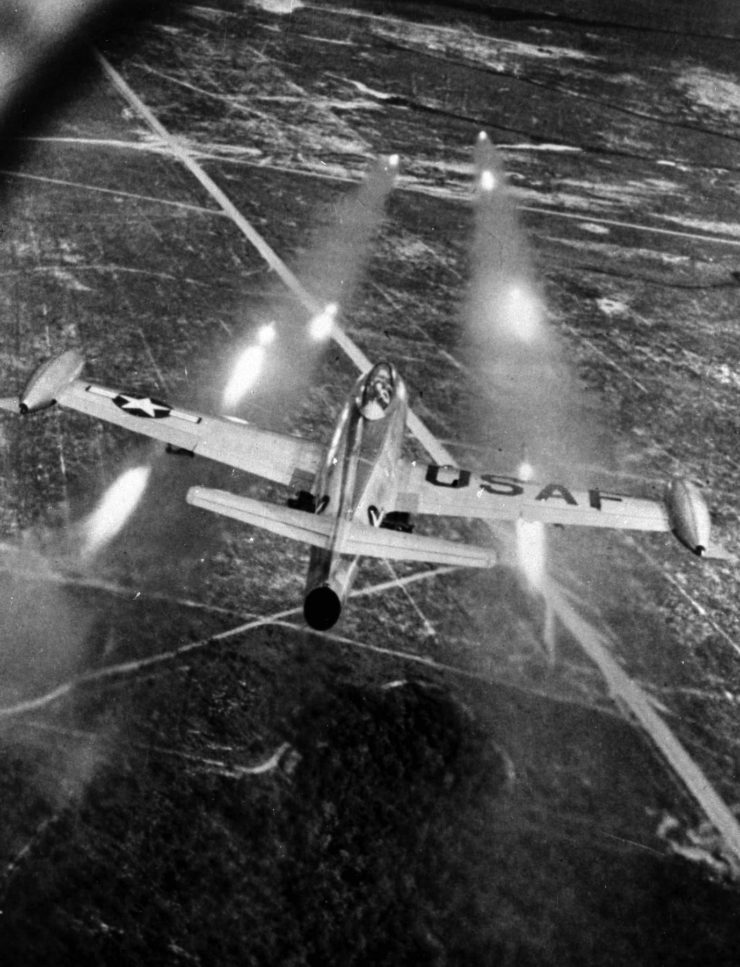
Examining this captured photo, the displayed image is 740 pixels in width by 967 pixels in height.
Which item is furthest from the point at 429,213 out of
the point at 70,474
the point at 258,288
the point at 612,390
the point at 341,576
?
the point at 341,576

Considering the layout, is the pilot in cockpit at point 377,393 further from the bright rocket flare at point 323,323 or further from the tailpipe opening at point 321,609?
the bright rocket flare at point 323,323

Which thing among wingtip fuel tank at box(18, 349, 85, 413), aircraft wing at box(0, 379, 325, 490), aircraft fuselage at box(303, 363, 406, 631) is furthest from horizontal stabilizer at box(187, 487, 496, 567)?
wingtip fuel tank at box(18, 349, 85, 413)

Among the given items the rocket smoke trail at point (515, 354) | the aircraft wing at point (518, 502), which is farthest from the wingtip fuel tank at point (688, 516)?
the rocket smoke trail at point (515, 354)

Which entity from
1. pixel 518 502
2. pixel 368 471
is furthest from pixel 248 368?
pixel 518 502

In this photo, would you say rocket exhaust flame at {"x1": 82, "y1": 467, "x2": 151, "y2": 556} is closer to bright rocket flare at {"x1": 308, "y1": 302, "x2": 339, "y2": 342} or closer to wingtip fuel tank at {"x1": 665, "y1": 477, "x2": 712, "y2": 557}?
bright rocket flare at {"x1": 308, "y1": 302, "x2": 339, "y2": 342}

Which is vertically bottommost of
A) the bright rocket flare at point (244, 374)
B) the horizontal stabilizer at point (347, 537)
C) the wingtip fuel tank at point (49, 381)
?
the bright rocket flare at point (244, 374)

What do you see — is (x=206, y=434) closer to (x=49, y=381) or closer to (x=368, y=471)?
(x=49, y=381)

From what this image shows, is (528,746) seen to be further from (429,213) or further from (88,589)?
(429,213)
